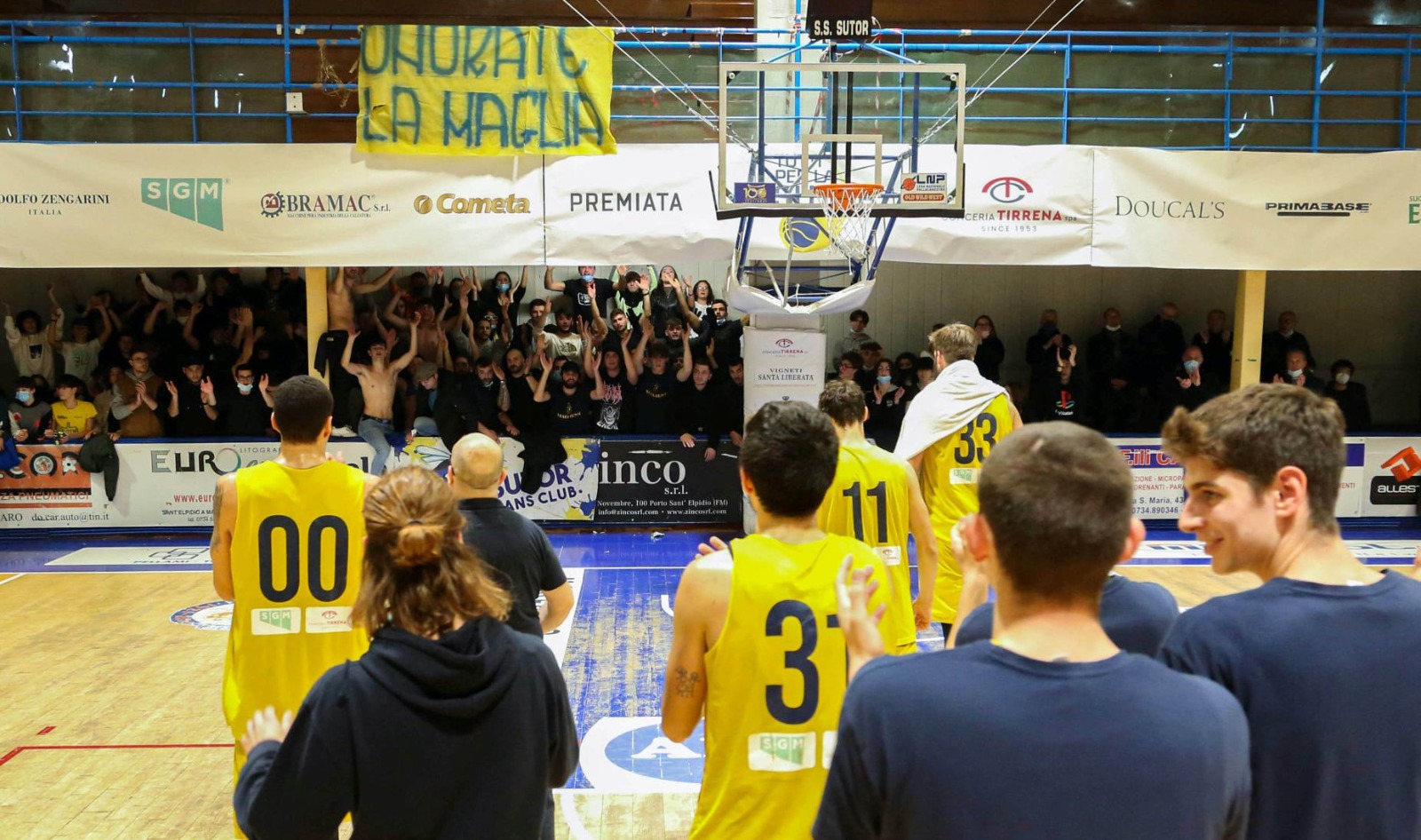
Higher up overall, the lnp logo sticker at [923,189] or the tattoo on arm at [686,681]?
the lnp logo sticker at [923,189]

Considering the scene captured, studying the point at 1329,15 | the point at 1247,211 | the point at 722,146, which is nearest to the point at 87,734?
the point at 722,146

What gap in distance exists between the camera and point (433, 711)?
2197mm

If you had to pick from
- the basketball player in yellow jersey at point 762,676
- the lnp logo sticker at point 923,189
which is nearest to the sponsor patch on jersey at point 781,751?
the basketball player in yellow jersey at point 762,676

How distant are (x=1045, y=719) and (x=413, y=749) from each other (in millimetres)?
1215

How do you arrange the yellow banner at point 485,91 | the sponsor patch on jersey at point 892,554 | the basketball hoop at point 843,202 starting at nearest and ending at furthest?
1. the sponsor patch on jersey at point 892,554
2. the basketball hoop at point 843,202
3. the yellow banner at point 485,91

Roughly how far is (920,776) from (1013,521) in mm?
418

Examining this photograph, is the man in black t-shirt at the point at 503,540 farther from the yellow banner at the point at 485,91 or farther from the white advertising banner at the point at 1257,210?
the white advertising banner at the point at 1257,210

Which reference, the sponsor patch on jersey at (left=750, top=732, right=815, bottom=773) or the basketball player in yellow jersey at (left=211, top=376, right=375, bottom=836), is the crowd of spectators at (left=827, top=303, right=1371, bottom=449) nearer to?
the basketball player in yellow jersey at (left=211, top=376, right=375, bottom=836)

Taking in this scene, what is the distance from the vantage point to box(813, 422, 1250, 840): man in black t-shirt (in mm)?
1665

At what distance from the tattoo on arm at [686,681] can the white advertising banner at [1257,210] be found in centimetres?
935

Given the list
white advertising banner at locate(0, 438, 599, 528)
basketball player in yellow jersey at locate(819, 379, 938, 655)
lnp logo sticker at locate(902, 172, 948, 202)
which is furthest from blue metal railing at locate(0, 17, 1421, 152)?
basketball player in yellow jersey at locate(819, 379, 938, 655)

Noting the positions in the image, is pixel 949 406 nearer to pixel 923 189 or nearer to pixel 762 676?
pixel 923 189

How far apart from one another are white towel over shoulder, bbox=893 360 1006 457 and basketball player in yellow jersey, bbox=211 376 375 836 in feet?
10.3

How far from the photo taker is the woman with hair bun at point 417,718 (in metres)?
2.15
